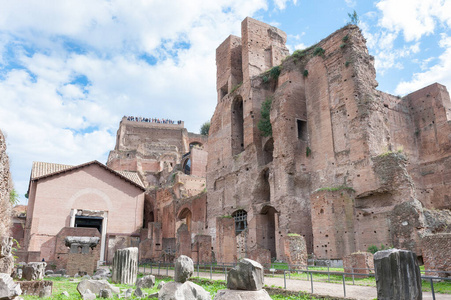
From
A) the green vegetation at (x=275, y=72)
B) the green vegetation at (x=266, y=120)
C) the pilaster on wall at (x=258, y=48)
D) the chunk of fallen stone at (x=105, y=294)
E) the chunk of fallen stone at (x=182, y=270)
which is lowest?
the chunk of fallen stone at (x=105, y=294)

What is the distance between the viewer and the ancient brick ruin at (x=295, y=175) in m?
18.7

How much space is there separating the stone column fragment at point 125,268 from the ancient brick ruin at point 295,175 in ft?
13.7

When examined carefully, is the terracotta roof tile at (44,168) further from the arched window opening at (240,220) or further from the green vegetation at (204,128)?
the green vegetation at (204,128)

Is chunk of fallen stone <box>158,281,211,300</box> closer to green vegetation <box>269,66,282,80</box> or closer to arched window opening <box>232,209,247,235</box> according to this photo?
arched window opening <box>232,209,247,235</box>

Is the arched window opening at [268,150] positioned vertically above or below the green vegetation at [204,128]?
below

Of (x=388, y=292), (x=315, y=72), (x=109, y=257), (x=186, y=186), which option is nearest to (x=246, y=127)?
(x=315, y=72)

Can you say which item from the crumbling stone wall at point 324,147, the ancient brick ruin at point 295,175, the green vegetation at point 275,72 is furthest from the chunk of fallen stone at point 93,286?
the green vegetation at point 275,72

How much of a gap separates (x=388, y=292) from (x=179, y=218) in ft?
92.6

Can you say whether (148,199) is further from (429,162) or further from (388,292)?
(388,292)

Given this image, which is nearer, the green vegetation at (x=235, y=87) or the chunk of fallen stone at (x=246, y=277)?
the chunk of fallen stone at (x=246, y=277)

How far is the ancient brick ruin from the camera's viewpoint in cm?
1872

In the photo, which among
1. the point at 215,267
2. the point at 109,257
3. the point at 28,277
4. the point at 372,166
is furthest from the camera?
the point at 109,257

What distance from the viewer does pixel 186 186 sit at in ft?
119

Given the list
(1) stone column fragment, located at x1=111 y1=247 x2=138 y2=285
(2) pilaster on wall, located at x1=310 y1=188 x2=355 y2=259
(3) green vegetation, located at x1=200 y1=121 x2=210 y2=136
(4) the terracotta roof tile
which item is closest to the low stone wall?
(1) stone column fragment, located at x1=111 y1=247 x2=138 y2=285
